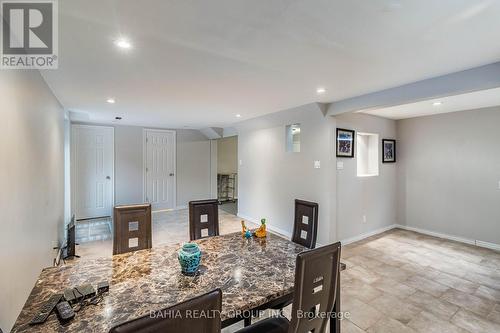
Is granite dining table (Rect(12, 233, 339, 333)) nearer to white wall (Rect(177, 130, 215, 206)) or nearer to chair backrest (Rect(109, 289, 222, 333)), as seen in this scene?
chair backrest (Rect(109, 289, 222, 333))

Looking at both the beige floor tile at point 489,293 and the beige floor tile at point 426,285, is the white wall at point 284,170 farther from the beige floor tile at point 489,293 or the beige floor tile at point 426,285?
the beige floor tile at point 489,293

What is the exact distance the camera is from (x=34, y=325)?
96 centimetres

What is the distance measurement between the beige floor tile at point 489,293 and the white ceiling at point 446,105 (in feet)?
7.40

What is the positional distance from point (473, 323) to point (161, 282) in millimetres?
2681

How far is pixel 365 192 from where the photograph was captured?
14.1ft

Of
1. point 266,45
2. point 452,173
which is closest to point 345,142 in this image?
point 452,173

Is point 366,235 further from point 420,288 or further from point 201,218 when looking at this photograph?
point 201,218

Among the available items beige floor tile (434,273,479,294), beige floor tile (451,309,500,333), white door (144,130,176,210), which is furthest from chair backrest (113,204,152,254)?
white door (144,130,176,210)

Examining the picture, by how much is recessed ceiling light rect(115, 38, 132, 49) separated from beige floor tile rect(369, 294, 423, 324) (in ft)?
10.4

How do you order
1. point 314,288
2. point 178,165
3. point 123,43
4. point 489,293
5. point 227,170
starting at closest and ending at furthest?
point 314,288
point 123,43
point 489,293
point 178,165
point 227,170

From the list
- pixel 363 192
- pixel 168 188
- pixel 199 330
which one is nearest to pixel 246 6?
pixel 199 330

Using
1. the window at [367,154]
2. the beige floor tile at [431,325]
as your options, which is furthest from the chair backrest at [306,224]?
the window at [367,154]

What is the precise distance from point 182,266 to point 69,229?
2763mm

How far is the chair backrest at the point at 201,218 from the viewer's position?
233 cm
